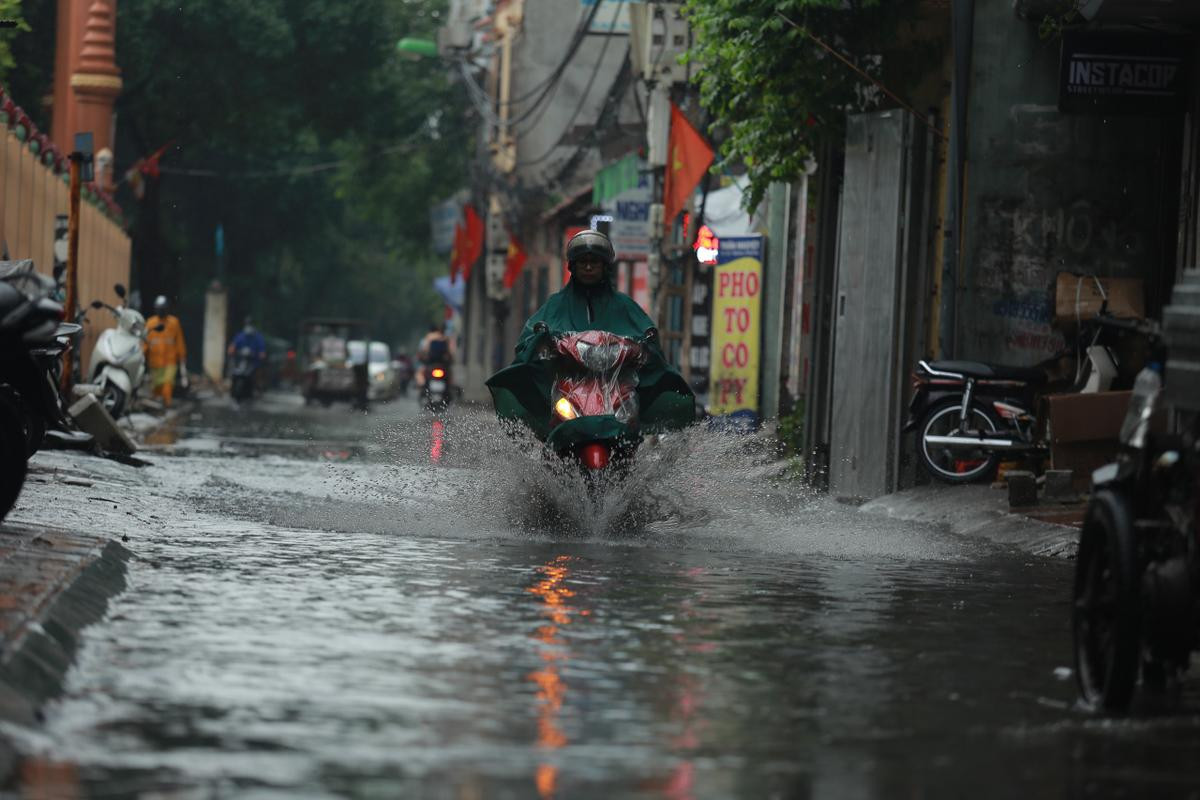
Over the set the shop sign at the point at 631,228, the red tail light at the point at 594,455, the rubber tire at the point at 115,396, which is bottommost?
the rubber tire at the point at 115,396

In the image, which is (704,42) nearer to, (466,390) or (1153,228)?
(1153,228)

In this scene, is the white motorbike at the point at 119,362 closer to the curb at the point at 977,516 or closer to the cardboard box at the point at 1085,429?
the curb at the point at 977,516

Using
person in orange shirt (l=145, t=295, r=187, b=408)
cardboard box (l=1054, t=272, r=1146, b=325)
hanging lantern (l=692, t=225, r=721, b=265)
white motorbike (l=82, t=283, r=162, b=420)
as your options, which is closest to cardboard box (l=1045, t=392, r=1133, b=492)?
cardboard box (l=1054, t=272, r=1146, b=325)

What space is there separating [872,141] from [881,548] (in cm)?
641

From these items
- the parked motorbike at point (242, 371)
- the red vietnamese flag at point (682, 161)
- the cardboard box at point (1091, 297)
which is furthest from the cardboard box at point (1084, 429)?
the parked motorbike at point (242, 371)

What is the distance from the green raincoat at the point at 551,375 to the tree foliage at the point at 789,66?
418cm

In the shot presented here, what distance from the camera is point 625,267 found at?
140 ft

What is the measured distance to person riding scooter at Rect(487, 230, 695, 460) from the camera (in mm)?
13539

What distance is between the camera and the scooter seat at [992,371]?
16.1 metres

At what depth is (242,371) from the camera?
45.7m

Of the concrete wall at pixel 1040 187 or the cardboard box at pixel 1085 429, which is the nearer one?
the cardboard box at pixel 1085 429

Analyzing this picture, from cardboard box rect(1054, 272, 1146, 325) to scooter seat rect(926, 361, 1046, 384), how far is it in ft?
1.49

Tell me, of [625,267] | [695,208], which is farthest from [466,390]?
[695,208]

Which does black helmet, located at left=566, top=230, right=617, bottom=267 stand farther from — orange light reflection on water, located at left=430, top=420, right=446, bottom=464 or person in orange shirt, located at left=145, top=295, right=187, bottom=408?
person in orange shirt, located at left=145, top=295, right=187, bottom=408
